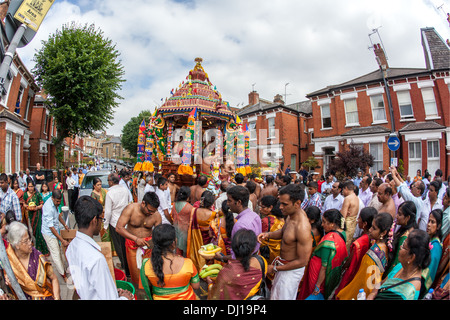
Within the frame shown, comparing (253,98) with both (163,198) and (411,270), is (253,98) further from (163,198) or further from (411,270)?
(411,270)

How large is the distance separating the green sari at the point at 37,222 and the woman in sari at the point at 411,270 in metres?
6.02

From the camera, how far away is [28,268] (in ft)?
8.91

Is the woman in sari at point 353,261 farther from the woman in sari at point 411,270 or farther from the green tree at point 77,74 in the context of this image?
the green tree at point 77,74

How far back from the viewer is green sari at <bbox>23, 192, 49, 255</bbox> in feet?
18.9

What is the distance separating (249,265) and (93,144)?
318 feet

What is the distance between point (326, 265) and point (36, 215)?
19.2ft

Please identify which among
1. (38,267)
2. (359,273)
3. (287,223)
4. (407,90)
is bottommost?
(359,273)

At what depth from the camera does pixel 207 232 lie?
500 centimetres

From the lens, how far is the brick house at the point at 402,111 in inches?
623

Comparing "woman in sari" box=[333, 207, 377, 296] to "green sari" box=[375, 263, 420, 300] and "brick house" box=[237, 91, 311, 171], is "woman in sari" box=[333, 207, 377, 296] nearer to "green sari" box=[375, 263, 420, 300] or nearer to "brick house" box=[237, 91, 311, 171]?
"green sari" box=[375, 263, 420, 300]

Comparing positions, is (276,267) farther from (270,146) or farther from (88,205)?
(270,146)

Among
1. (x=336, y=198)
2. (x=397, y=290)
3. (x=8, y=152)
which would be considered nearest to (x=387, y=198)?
(x=336, y=198)

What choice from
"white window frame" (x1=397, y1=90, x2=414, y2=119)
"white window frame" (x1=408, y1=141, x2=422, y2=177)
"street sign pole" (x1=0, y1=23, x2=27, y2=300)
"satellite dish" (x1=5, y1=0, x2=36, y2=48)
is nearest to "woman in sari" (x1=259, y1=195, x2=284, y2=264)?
"street sign pole" (x1=0, y1=23, x2=27, y2=300)

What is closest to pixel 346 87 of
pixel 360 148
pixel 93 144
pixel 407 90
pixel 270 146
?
pixel 407 90
